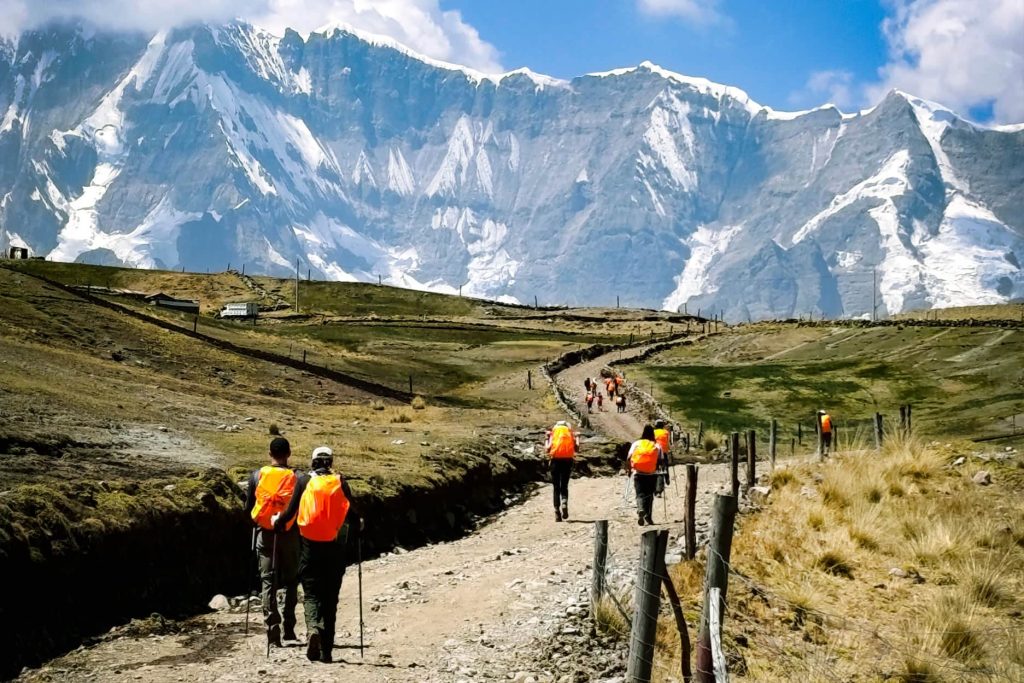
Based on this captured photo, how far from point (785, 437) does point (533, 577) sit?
132 feet

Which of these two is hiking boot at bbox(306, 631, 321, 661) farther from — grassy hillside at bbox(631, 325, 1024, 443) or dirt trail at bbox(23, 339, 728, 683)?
grassy hillside at bbox(631, 325, 1024, 443)

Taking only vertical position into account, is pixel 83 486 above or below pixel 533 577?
above

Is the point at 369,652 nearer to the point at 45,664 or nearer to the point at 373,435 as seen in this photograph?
the point at 45,664

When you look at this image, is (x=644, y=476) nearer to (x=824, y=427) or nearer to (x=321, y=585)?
(x=321, y=585)

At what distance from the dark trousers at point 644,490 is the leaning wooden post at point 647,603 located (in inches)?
462

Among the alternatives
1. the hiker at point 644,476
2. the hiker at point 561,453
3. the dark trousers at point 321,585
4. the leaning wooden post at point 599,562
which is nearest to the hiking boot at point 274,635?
the dark trousers at point 321,585

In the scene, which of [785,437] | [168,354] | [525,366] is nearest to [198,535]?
[168,354]

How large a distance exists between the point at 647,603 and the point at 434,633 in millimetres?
4993

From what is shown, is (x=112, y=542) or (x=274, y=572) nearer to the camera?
(x=274, y=572)

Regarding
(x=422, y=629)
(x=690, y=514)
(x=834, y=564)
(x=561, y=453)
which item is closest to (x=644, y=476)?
(x=561, y=453)

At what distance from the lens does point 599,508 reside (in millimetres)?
26438

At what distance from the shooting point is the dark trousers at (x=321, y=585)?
42.3 ft

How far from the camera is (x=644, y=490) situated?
21938 mm

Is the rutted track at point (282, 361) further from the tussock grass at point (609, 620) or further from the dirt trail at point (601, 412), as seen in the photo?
the tussock grass at point (609, 620)
